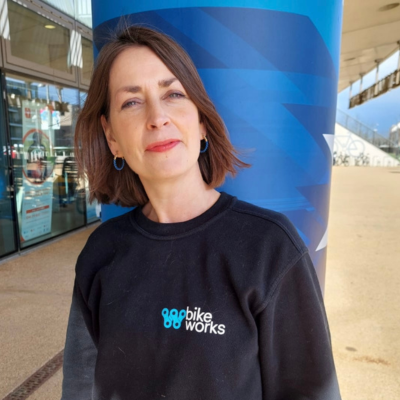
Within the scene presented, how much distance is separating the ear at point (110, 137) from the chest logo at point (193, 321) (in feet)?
1.95

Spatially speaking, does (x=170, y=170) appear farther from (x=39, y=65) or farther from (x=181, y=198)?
(x=39, y=65)

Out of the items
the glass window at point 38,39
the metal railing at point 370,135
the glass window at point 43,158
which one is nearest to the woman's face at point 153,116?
the glass window at point 43,158

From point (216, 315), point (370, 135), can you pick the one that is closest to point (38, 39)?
point (216, 315)

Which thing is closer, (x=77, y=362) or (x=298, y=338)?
(x=298, y=338)

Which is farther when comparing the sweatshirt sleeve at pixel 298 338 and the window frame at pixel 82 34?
the window frame at pixel 82 34

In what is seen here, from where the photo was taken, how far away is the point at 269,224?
98cm

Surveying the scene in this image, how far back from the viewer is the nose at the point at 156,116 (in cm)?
101

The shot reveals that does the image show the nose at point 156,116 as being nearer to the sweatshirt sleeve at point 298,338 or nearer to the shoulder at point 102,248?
the shoulder at point 102,248

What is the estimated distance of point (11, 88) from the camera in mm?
5066

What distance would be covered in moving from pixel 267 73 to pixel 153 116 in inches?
28.0

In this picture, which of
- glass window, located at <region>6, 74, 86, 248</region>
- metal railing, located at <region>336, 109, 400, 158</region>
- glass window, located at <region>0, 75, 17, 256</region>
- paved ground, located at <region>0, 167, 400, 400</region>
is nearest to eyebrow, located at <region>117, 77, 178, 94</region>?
paved ground, located at <region>0, 167, 400, 400</region>

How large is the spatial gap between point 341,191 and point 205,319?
1188cm

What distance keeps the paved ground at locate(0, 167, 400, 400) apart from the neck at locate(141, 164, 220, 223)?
1.94 meters

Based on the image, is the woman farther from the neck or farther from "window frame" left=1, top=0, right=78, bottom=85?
"window frame" left=1, top=0, right=78, bottom=85
